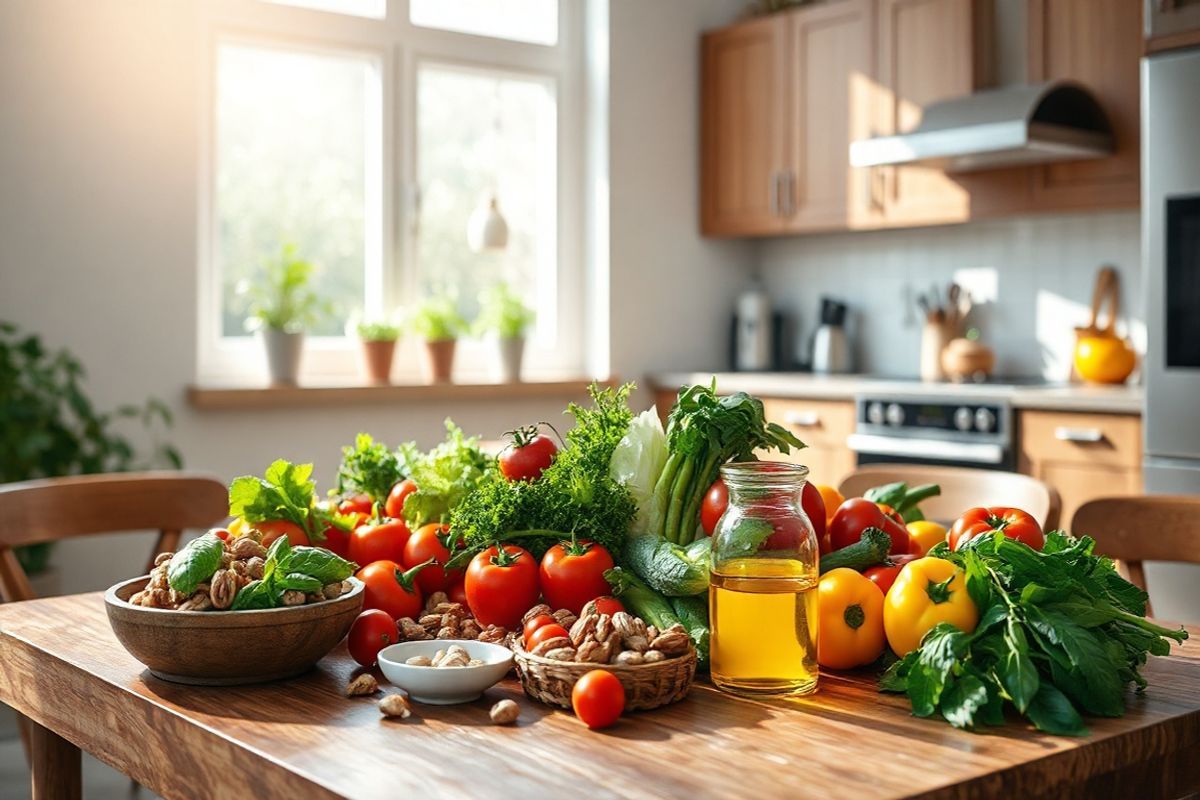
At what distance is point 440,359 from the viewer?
15.0 feet

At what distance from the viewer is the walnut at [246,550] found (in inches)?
51.6

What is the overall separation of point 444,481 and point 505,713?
1.70ft

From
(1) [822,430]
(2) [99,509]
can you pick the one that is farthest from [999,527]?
(1) [822,430]

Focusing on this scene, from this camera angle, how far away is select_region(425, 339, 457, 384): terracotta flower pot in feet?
14.9

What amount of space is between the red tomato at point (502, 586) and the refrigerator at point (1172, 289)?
247 centimetres

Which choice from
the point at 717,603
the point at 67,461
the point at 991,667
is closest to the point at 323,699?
the point at 717,603

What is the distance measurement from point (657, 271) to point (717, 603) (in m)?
3.99

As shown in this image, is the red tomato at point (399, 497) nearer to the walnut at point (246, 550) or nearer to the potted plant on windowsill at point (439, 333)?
the walnut at point (246, 550)

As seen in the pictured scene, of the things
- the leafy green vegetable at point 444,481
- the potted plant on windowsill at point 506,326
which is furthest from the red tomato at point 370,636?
the potted plant on windowsill at point 506,326

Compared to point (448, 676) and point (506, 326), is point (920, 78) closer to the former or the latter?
point (506, 326)

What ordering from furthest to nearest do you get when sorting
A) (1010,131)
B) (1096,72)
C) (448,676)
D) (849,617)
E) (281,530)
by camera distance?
(1096,72) < (1010,131) < (281,530) < (849,617) < (448,676)

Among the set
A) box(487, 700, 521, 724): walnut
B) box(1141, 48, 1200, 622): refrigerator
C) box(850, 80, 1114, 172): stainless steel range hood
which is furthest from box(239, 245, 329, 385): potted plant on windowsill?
box(487, 700, 521, 724): walnut

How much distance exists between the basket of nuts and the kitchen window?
3.31m

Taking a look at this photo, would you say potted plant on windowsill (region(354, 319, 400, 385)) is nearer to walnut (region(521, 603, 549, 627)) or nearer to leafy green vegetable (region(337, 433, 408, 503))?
leafy green vegetable (region(337, 433, 408, 503))
